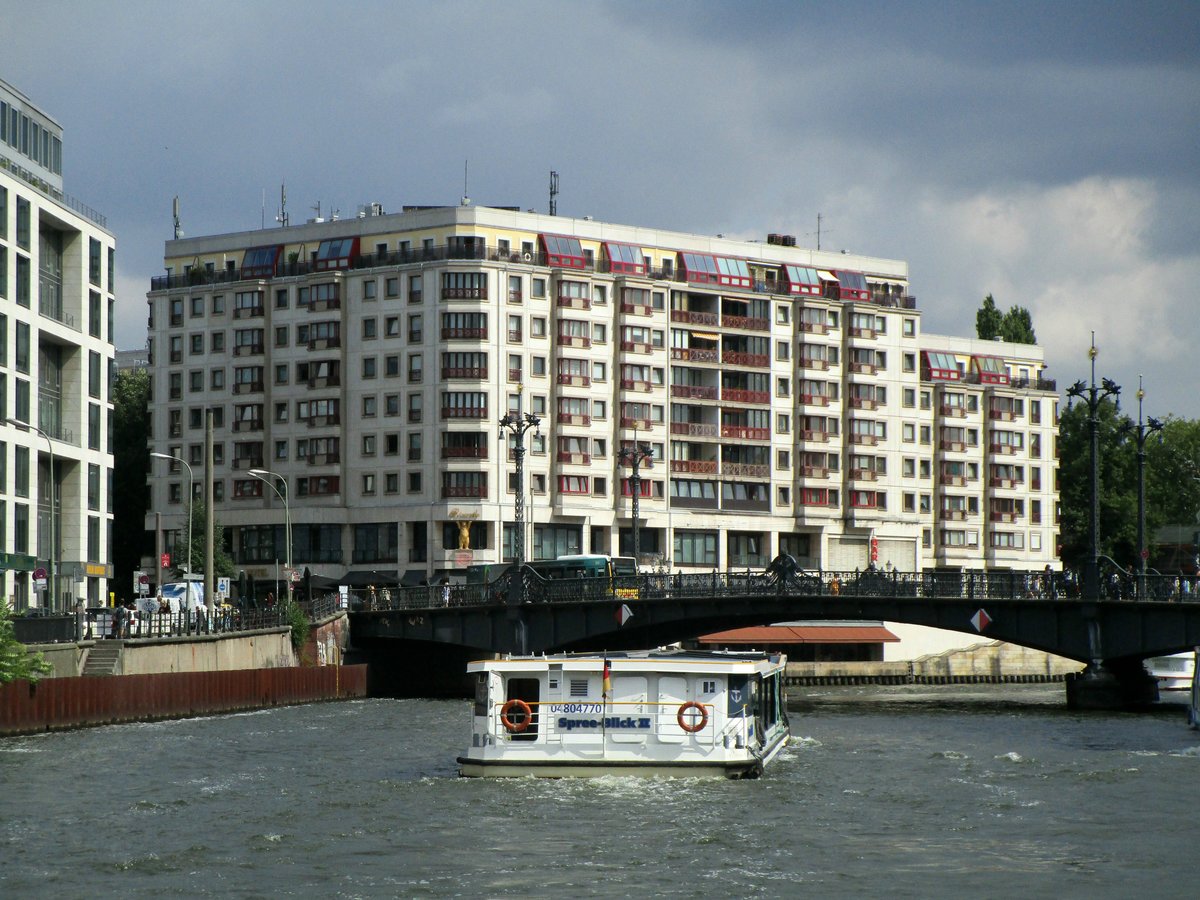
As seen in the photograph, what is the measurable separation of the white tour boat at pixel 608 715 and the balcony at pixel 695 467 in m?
91.1

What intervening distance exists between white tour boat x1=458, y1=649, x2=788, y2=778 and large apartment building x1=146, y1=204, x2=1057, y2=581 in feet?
260

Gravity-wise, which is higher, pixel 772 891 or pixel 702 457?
pixel 702 457

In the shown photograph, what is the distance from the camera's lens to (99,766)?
57.5 m

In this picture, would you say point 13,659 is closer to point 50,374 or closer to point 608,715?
point 608,715

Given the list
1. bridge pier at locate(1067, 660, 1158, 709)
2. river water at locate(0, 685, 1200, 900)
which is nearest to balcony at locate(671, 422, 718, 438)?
bridge pier at locate(1067, 660, 1158, 709)

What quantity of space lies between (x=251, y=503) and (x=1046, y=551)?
6826cm

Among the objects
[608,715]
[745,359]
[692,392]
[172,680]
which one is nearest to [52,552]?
[172,680]

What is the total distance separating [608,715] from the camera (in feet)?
178

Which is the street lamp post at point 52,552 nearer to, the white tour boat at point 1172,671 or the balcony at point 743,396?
the white tour boat at point 1172,671

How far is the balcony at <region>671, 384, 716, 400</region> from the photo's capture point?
5748 inches

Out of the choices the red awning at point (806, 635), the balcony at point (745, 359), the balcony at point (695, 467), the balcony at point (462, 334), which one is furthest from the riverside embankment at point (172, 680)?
the balcony at point (745, 359)

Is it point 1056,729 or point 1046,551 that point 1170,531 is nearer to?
point 1046,551

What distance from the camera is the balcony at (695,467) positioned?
479ft

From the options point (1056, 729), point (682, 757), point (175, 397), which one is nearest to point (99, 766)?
point (682, 757)
